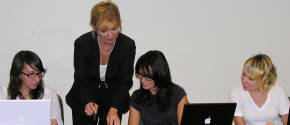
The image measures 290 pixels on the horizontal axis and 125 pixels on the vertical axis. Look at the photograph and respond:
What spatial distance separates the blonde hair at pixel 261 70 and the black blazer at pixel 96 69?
924 millimetres

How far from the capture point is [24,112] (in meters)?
1.49

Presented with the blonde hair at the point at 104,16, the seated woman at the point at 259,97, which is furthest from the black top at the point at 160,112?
the blonde hair at the point at 104,16

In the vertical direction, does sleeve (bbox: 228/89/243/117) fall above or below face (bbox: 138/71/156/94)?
below

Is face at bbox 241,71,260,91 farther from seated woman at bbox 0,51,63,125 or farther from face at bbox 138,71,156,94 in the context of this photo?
seated woman at bbox 0,51,63,125

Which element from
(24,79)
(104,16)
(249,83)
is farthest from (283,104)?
(24,79)

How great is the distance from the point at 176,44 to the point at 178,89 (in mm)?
794

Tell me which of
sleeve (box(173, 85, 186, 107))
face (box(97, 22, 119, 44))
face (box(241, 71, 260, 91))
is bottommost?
sleeve (box(173, 85, 186, 107))

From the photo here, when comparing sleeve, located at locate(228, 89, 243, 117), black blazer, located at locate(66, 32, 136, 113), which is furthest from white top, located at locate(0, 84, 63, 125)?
sleeve, located at locate(228, 89, 243, 117)

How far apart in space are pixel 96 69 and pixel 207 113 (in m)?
0.92

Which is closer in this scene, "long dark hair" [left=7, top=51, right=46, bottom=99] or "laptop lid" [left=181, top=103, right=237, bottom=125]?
"laptop lid" [left=181, top=103, right=237, bottom=125]

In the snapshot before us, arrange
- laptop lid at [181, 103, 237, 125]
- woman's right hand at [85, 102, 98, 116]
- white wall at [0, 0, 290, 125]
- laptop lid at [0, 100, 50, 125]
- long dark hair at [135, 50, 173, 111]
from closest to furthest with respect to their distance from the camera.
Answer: laptop lid at [0, 100, 50, 125], laptop lid at [181, 103, 237, 125], woman's right hand at [85, 102, 98, 116], long dark hair at [135, 50, 173, 111], white wall at [0, 0, 290, 125]

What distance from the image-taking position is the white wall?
8.29 ft

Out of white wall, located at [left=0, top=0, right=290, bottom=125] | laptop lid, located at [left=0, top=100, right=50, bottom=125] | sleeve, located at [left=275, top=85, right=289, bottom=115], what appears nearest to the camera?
laptop lid, located at [left=0, top=100, right=50, bottom=125]

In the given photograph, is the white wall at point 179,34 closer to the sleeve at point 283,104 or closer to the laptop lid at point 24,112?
the sleeve at point 283,104
